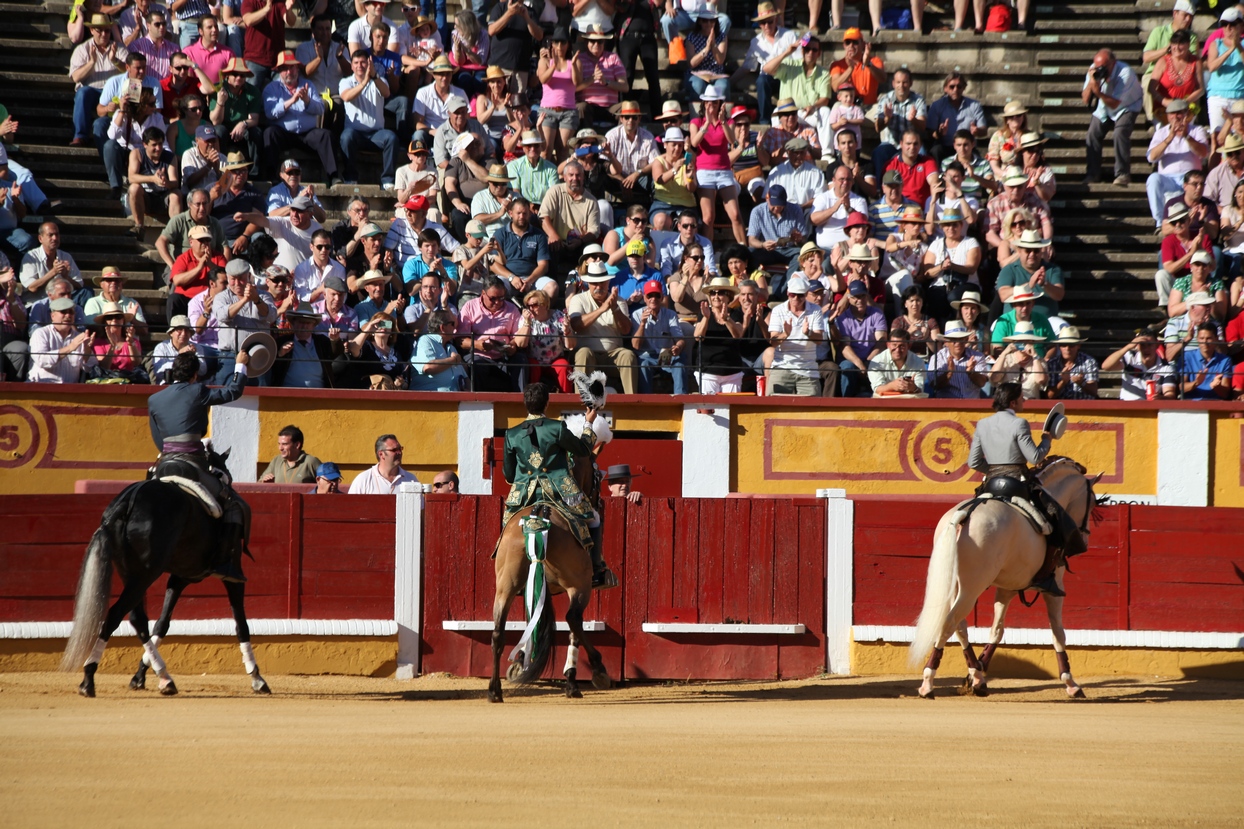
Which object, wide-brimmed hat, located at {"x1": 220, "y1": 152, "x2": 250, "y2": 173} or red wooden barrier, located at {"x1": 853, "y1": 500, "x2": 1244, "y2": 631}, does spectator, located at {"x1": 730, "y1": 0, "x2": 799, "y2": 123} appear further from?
red wooden barrier, located at {"x1": 853, "y1": 500, "x2": 1244, "y2": 631}

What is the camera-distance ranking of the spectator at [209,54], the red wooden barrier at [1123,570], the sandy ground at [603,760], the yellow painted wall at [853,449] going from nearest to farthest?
the sandy ground at [603,760] → the red wooden barrier at [1123,570] → the yellow painted wall at [853,449] → the spectator at [209,54]

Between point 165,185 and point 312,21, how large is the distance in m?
2.71

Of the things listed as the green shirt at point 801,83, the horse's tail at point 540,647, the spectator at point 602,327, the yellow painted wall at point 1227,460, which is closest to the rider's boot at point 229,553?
the horse's tail at point 540,647

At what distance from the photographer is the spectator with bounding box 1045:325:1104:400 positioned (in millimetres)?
13359

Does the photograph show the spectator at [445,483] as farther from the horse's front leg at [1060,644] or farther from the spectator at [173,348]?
the horse's front leg at [1060,644]

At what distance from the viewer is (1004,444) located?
955cm

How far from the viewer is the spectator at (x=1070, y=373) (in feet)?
43.8

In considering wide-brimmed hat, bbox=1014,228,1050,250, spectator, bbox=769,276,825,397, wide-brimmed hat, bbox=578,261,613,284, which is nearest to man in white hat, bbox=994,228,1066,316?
wide-brimmed hat, bbox=1014,228,1050,250

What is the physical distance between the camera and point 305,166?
14953mm

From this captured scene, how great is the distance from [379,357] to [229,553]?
378 centimetres

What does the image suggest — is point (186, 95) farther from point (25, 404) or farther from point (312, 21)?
point (25, 404)

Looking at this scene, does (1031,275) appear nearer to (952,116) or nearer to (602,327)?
(952,116)

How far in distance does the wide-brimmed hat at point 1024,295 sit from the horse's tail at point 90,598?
7.96m

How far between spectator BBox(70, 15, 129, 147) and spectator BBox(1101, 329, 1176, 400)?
30.2 ft
